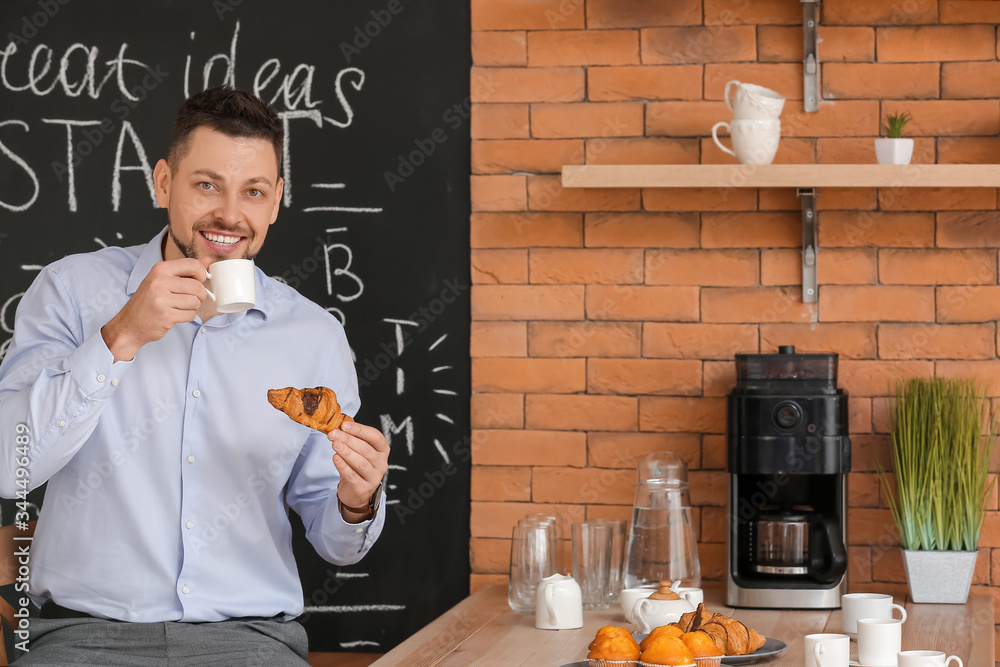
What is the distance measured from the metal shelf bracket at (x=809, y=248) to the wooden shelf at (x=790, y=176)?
6.3 inches

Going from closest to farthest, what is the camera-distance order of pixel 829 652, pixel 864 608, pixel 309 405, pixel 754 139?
pixel 829 652 → pixel 309 405 → pixel 864 608 → pixel 754 139

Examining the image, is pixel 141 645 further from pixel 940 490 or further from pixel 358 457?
pixel 940 490

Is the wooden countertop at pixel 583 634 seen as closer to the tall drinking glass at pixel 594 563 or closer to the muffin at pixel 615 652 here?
the tall drinking glass at pixel 594 563

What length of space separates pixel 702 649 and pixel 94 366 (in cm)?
97

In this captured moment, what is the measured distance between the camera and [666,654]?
131 centimetres

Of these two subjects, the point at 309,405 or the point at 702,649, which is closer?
the point at 702,649

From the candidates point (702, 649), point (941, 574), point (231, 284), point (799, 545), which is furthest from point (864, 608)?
point (231, 284)

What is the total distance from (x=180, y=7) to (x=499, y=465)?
1.35m

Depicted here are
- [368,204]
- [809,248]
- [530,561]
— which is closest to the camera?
[530,561]

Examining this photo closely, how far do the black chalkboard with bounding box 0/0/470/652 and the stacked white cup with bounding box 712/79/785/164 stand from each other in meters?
0.64

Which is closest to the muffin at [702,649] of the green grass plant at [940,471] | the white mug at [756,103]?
the green grass plant at [940,471]

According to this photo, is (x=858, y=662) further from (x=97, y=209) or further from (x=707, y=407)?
(x=97, y=209)

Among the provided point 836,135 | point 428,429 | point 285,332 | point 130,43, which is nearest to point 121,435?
point 285,332

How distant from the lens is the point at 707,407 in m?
2.33
